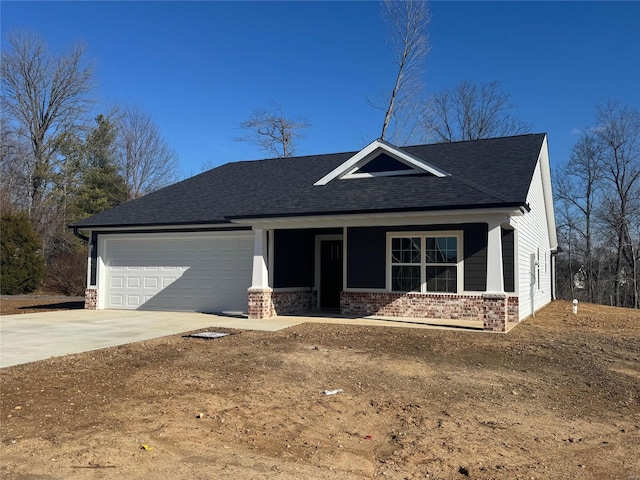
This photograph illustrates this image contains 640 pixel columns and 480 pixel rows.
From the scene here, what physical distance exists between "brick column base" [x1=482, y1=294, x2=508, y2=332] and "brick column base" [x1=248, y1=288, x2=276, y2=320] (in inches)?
222

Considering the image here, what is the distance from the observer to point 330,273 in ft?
53.7

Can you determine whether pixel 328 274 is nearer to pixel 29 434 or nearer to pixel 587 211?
pixel 29 434

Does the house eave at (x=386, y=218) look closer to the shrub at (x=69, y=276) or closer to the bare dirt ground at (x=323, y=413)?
the bare dirt ground at (x=323, y=413)

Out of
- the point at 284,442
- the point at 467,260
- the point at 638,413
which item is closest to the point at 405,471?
the point at 284,442

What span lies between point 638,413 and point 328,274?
11259mm

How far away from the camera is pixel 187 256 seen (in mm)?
16094

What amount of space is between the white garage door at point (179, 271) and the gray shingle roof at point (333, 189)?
29.6 inches

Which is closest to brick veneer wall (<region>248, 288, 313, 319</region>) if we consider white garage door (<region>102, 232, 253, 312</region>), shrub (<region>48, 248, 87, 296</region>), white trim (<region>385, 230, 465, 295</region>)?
white garage door (<region>102, 232, 253, 312</region>)

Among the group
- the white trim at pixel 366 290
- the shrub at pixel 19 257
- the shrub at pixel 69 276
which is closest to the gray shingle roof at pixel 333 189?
the white trim at pixel 366 290

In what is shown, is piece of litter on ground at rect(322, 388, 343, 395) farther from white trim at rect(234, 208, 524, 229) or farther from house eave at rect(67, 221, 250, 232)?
house eave at rect(67, 221, 250, 232)

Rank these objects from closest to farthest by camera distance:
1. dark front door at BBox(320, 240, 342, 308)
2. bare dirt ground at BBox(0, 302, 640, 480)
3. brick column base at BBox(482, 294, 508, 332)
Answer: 1. bare dirt ground at BBox(0, 302, 640, 480)
2. brick column base at BBox(482, 294, 508, 332)
3. dark front door at BBox(320, 240, 342, 308)

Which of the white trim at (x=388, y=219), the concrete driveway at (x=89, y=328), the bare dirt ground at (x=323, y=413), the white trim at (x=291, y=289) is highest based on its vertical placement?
the white trim at (x=388, y=219)

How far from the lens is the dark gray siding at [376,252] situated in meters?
13.4

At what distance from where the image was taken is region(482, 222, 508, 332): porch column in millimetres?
11148
